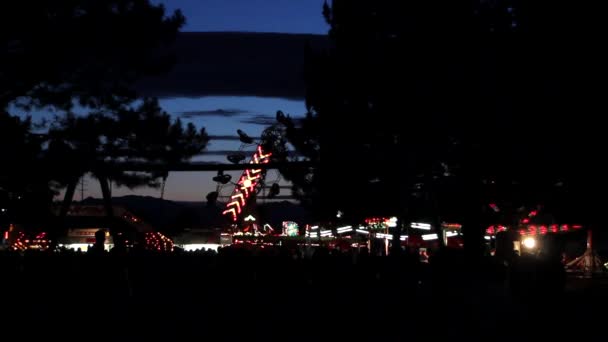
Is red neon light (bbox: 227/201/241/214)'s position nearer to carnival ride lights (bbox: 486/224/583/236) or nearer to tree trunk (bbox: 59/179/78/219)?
carnival ride lights (bbox: 486/224/583/236)

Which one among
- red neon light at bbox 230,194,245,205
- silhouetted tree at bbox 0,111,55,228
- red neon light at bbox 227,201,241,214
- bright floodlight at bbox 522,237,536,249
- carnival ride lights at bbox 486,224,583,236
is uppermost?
red neon light at bbox 230,194,245,205

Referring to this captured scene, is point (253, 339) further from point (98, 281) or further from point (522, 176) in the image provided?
point (522, 176)

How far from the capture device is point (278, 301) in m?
20.1

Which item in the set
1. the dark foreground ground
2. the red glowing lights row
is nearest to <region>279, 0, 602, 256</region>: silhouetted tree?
the dark foreground ground

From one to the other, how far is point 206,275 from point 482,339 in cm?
1619

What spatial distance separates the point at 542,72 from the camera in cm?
2184

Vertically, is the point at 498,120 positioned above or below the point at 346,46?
below

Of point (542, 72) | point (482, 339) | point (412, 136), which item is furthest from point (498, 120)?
point (482, 339)

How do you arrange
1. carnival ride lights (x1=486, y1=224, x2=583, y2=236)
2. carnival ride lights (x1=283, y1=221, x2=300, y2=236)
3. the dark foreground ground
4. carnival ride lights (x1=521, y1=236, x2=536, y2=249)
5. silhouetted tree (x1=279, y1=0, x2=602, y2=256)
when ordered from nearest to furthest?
the dark foreground ground → silhouetted tree (x1=279, y1=0, x2=602, y2=256) → carnival ride lights (x1=486, y1=224, x2=583, y2=236) → carnival ride lights (x1=521, y1=236, x2=536, y2=249) → carnival ride lights (x1=283, y1=221, x2=300, y2=236)

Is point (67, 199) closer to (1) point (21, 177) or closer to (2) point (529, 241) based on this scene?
(1) point (21, 177)

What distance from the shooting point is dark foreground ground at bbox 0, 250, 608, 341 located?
12945mm

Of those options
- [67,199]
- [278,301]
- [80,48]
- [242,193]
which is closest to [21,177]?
[67,199]

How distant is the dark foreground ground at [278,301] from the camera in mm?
12945

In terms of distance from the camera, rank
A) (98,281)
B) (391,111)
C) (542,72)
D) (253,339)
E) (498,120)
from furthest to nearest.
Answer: (391,111) < (498,120) < (542,72) < (98,281) < (253,339)
